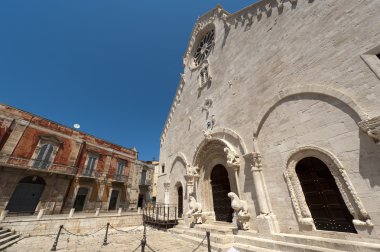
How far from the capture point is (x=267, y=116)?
689 centimetres

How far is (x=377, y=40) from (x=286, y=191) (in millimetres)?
5180

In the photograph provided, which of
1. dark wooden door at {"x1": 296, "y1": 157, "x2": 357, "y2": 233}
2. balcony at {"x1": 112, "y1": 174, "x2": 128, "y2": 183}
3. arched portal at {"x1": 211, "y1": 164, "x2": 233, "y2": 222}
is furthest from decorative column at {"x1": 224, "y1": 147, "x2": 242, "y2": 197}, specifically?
balcony at {"x1": 112, "y1": 174, "x2": 128, "y2": 183}

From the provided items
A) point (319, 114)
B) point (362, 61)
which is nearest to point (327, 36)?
point (362, 61)

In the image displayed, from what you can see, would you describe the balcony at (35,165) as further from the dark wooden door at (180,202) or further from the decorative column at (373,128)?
the decorative column at (373,128)

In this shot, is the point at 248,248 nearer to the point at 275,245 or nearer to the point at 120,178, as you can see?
the point at 275,245

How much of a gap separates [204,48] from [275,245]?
14.1 meters

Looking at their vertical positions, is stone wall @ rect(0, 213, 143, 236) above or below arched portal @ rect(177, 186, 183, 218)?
below

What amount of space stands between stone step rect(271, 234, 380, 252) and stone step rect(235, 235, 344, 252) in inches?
4.2

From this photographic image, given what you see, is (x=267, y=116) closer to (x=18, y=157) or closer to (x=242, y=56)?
(x=242, y=56)

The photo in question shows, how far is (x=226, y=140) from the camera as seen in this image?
8.70m

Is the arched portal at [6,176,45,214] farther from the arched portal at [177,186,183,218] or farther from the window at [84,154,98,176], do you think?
the arched portal at [177,186,183,218]

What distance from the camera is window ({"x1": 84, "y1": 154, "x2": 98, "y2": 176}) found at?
19584 mm

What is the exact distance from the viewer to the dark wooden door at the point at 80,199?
1803 centimetres

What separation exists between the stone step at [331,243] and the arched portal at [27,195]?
2039 cm
